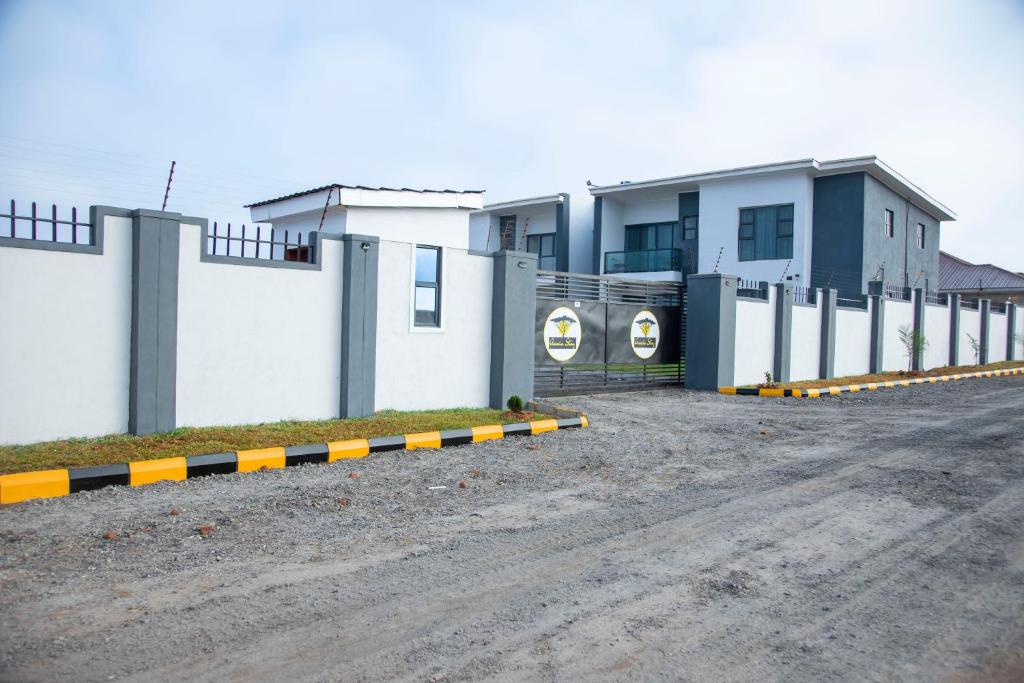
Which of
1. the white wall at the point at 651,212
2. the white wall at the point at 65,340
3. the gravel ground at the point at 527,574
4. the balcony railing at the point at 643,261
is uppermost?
the white wall at the point at 651,212

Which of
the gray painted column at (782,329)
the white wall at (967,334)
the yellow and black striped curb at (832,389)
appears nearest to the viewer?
the yellow and black striped curb at (832,389)

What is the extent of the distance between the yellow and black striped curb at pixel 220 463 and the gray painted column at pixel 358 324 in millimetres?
1555

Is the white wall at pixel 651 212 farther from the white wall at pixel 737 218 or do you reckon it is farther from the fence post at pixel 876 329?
the fence post at pixel 876 329

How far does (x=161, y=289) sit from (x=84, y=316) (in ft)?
2.72

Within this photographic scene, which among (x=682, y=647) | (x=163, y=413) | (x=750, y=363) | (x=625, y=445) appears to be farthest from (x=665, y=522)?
(x=750, y=363)

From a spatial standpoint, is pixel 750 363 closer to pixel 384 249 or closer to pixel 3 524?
pixel 384 249

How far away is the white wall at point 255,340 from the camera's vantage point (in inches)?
341

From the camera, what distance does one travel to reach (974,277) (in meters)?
49.7

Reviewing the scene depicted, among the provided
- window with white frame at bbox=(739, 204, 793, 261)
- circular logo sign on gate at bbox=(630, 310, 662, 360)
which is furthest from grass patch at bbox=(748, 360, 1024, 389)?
window with white frame at bbox=(739, 204, 793, 261)

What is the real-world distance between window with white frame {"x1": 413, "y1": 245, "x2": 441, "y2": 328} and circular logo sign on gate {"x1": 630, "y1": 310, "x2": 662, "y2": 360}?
20.5ft

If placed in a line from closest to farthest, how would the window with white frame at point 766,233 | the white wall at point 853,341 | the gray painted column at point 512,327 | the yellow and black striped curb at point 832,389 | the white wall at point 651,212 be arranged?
the gray painted column at point 512,327, the yellow and black striped curb at point 832,389, the white wall at point 853,341, the window with white frame at point 766,233, the white wall at point 651,212

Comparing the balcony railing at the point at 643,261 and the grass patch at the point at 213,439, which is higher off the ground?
the balcony railing at the point at 643,261

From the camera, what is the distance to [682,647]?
11.8 feet

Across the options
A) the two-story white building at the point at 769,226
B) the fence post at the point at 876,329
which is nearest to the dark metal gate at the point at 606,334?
the fence post at the point at 876,329
